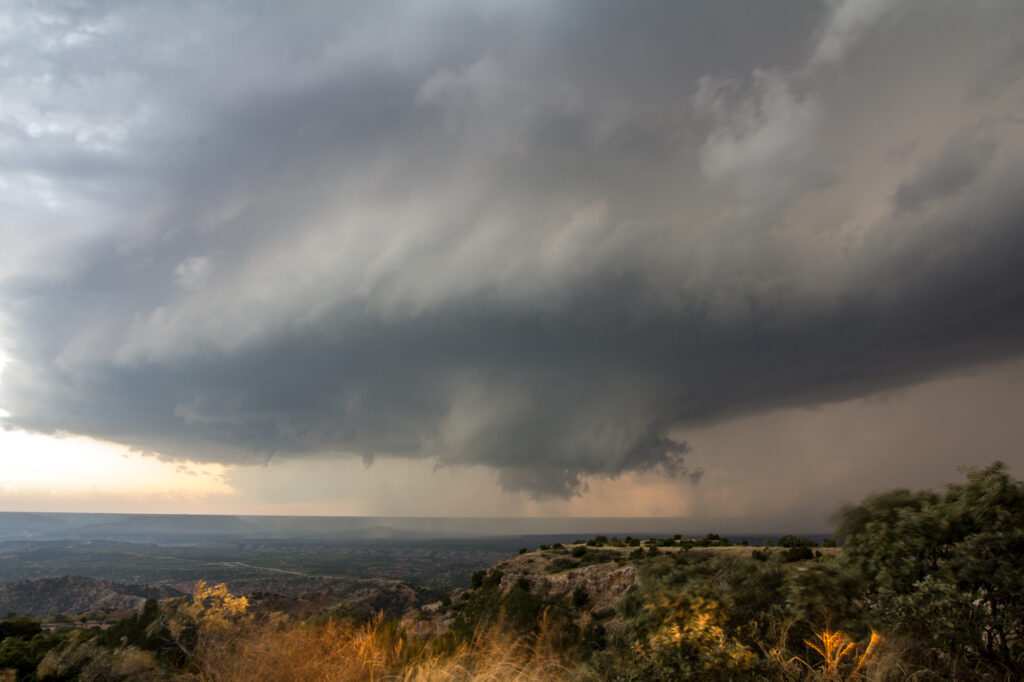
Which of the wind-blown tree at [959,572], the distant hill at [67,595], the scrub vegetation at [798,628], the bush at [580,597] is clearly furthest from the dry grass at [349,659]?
the distant hill at [67,595]

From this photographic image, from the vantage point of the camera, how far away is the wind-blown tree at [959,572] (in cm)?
718

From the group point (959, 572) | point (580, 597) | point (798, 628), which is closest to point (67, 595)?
point (580, 597)

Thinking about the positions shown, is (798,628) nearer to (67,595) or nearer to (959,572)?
(959,572)

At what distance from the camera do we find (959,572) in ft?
24.4

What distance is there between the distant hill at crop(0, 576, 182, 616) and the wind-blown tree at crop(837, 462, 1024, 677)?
411 ft

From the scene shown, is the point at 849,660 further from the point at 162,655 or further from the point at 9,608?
the point at 9,608

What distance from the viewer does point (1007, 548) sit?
7332 millimetres

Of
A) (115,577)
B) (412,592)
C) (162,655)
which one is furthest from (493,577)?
(115,577)

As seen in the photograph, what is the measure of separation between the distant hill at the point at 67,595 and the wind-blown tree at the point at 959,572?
411ft

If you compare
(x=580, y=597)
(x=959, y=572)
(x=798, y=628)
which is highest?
(x=959, y=572)

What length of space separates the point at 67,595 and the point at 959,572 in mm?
156786

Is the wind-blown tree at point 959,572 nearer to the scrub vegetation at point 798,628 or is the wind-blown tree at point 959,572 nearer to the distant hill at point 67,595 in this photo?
the scrub vegetation at point 798,628

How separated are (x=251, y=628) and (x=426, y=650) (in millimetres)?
3120

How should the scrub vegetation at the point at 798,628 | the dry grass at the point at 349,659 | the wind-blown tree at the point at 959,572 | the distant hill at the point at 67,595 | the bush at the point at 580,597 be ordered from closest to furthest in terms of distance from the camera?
the scrub vegetation at the point at 798,628 < the wind-blown tree at the point at 959,572 < the dry grass at the point at 349,659 < the bush at the point at 580,597 < the distant hill at the point at 67,595
